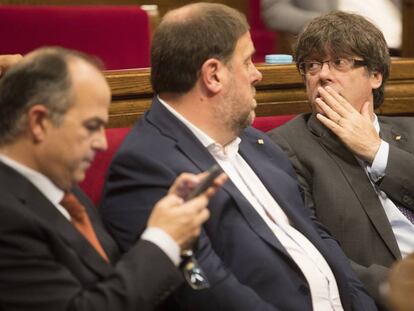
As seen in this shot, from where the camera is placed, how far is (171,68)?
140 centimetres

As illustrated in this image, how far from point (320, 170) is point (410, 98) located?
0.49m

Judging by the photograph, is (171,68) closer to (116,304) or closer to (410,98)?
(116,304)

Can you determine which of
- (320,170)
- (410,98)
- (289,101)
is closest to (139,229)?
(320,170)

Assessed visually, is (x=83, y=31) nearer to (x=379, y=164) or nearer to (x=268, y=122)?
(x=268, y=122)

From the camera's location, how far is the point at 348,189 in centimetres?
165

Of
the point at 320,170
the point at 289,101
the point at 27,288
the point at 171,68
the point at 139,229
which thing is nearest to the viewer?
the point at 27,288

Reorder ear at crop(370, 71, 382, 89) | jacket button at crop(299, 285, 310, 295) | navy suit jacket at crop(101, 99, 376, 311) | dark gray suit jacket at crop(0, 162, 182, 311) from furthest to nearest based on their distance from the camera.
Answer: ear at crop(370, 71, 382, 89) < jacket button at crop(299, 285, 310, 295) < navy suit jacket at crop(101, 99, 376, 311) < dark gray suit jacket at crop(0, 162, 182, 311)

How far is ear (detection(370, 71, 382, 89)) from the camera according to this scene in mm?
1755

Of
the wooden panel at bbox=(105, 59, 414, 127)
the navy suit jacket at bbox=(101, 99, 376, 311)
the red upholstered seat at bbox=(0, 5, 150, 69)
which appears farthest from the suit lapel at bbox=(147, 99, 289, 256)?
the red upholstered seat at bbox=(0, 5, 150, 69)

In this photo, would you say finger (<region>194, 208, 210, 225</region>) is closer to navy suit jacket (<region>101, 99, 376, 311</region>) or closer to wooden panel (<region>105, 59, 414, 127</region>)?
navy suit jacket (<region>101, 99, 376, 311</region>)

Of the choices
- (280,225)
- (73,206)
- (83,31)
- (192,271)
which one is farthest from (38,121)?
(83,31)

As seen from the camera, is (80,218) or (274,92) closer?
(80,218)

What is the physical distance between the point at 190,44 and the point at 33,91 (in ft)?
1.21

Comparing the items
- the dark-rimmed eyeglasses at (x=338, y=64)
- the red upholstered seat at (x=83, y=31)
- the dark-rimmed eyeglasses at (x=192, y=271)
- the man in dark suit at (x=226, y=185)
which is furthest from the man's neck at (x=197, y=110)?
the red upholstered seat at (x=83, y=31)
